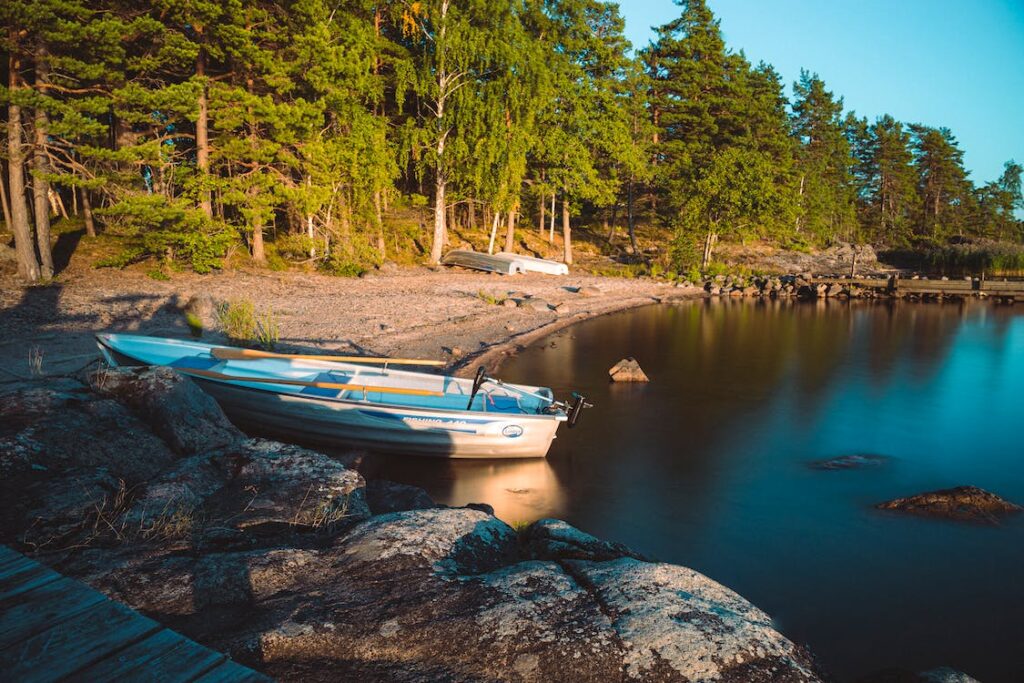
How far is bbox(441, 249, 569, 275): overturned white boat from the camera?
111 feet

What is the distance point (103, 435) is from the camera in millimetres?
6293

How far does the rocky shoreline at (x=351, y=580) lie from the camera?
354 cm

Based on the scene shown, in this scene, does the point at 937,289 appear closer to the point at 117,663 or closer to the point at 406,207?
the point at 406,207

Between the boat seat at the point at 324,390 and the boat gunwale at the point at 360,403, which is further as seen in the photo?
the boat seat at the point at 324,390

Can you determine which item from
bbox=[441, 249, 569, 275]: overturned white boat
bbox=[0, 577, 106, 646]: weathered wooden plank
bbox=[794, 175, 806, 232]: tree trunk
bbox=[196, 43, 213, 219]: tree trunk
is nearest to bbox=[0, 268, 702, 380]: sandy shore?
bbox=[441, 249, 569, 275]: overturned white boat

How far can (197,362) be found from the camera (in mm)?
12250

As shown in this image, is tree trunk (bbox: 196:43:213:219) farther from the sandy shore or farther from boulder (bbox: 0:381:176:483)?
boulder (bbox: 0:381:176:483)

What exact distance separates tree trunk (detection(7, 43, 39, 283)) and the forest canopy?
60mm

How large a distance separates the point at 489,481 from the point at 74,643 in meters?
8.48

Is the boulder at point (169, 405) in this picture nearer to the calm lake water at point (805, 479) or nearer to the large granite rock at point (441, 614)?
the large granite rock at point (441, 614)

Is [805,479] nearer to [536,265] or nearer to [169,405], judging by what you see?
[169,405]

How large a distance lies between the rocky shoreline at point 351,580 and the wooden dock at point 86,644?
0.77 meters

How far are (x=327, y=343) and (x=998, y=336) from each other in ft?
97.8

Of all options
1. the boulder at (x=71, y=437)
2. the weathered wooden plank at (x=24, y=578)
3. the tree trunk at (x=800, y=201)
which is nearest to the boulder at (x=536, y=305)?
the boulder at (x=71, y=437)
